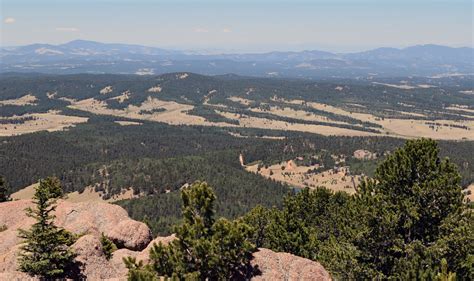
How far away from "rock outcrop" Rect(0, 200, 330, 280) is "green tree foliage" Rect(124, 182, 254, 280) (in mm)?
3099

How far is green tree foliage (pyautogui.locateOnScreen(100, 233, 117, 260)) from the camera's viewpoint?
46469 millimetres

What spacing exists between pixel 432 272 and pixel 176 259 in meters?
22.3

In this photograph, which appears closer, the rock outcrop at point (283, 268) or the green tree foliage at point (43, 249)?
the green tree foliage at point (43, 249)

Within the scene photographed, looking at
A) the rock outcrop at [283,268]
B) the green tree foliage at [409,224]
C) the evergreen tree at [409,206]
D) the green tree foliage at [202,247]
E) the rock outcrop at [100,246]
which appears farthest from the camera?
the evergreen tree at [409,206]

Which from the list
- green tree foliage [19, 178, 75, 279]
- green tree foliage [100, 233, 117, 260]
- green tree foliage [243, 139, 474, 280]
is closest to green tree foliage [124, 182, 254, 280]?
green tree foliage [243, 139, 474, 280]

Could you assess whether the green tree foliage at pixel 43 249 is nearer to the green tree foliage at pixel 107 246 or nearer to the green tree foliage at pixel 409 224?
the green tree foliage at pixel 107 246

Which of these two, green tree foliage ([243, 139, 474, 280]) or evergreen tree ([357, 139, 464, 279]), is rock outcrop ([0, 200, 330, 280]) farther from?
evergreen tree ([357, 139, 464, 279])

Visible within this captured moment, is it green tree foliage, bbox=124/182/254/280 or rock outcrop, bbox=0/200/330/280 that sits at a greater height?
green tree foliage, bbox=124/182/254/280

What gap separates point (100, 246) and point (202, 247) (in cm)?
1404

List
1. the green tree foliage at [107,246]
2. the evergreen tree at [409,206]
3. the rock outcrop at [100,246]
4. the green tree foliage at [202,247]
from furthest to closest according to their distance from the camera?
the evergreen tree at [409,206]
the green tree foliage at [107,246]
the rock outcrop at [100,246]
the green tree foliage at [202,247]

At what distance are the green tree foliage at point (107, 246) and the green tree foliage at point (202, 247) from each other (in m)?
9.05

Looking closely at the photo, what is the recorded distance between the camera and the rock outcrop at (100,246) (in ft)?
137

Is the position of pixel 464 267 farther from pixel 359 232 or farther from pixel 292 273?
pixel 292 273

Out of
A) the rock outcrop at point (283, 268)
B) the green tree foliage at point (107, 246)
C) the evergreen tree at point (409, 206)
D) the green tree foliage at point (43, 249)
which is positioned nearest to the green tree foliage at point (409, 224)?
the evergreen tree at point (409, 206)
